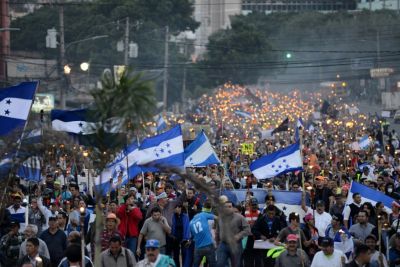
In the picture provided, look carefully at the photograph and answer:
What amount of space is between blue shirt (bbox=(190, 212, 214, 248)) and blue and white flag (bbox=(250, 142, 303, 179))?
4522mm

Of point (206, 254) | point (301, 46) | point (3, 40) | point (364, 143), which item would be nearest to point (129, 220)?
point (206, 254)

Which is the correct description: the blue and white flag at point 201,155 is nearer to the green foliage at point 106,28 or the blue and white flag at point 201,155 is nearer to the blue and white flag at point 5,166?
the blue and white flag at point 5,166

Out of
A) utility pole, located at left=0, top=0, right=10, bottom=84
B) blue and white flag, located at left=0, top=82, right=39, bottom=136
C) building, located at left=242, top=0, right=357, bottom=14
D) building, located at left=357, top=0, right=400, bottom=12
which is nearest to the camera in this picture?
blue and white flag, located at left=0, top=82, right=39, bottom=136

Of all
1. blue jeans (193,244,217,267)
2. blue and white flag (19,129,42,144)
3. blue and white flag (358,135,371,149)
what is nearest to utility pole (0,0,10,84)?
blue and white flag (358,135,371,149)

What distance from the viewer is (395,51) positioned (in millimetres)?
93750

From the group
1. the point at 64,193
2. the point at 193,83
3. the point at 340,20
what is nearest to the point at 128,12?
the point at 193,83

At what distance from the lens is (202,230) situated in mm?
17578

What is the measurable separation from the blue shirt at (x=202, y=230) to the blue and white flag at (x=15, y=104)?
8.17 feet

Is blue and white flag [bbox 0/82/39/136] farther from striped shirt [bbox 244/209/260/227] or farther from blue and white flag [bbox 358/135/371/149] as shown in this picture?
blue and white flag [bbox 358/135/371/149]

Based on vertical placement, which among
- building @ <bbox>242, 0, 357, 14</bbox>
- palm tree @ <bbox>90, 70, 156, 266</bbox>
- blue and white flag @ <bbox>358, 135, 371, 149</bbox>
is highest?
building @ <bbox>242, 0, 357, 14</bbox>

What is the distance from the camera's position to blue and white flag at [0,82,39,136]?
682 inches

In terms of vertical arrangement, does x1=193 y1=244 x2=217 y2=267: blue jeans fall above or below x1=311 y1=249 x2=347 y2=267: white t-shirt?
below

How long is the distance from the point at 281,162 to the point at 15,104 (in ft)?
20.7

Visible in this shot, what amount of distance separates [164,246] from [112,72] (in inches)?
262
